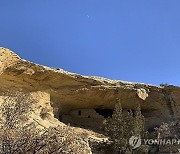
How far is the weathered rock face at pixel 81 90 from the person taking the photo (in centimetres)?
1978

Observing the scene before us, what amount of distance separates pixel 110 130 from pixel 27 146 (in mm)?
11626

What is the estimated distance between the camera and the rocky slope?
1966 cm

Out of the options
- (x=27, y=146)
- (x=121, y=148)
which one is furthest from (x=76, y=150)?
(x=121, y=148)

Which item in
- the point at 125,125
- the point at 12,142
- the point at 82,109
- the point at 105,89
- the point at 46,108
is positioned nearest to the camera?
the point at 12,142

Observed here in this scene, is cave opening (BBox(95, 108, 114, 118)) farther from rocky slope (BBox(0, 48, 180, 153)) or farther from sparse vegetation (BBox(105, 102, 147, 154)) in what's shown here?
sparse vegetation (BBox(105, 102, 147, 154))

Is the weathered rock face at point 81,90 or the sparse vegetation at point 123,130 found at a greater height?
the weathered rock face at point 81,90

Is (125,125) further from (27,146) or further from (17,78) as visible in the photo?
(27,146)

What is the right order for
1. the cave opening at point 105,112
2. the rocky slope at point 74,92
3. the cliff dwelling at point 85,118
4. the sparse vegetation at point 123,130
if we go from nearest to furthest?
the sparse vegetation at point 123,130, the rocky slope at point 74,92, the cliff dwelling at point 85,118, the cave opening at point 105,112

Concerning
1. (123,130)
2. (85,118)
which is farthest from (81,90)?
(123,130)

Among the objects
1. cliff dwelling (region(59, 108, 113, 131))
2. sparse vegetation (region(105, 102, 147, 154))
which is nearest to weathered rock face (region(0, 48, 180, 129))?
cliff dwelling (region(59, 108, 113, 131))

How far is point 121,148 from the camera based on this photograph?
18.0m

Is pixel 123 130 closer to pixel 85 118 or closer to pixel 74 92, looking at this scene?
pixel 74 92

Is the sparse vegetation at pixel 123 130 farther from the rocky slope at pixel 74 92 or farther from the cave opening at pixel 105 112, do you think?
the cave opening at pixel 105 112

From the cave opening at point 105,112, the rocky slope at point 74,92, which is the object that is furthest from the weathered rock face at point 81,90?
the cave opening at point 105,112
